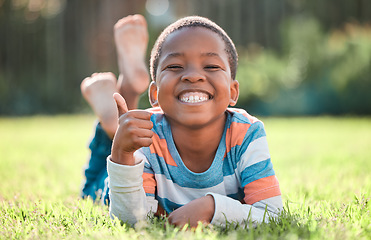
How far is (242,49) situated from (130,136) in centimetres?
1219

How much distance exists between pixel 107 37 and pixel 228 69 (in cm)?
1062

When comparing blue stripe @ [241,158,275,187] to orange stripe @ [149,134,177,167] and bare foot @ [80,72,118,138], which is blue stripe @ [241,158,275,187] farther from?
bare foot @ [80,72,118,138]

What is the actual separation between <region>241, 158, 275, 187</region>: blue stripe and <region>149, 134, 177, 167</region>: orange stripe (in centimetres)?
35

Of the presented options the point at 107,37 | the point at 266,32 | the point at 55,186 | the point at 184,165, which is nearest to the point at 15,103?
the point at 107,37

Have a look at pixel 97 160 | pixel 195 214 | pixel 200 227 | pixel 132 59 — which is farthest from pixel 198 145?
pixel 132 59

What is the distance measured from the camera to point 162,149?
2.01 meters

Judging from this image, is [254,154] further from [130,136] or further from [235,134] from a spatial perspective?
[130,136]

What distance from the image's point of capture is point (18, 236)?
1638 millimetres

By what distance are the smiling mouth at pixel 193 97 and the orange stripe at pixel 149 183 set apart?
394mm

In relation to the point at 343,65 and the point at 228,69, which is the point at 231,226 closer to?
the point at 228,69

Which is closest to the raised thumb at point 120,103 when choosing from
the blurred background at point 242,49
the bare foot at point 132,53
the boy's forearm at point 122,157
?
the boy's forearm at point 122,157

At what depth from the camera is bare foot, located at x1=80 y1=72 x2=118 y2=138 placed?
8.39ft

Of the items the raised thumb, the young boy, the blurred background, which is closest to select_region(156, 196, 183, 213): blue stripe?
the young boy

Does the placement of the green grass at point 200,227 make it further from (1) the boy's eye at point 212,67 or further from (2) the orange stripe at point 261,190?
(1) the boy's eye at point 212,67
